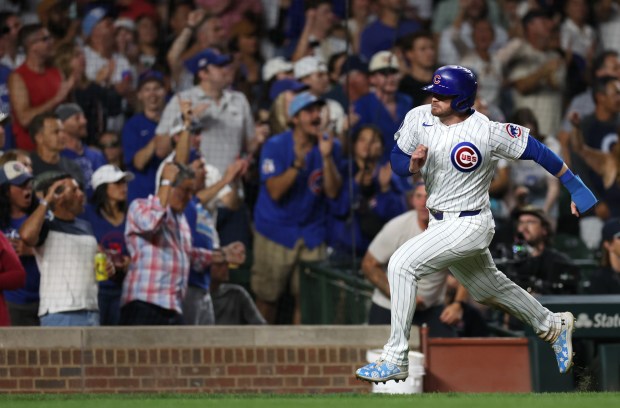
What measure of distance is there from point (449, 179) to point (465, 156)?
15 centimetres

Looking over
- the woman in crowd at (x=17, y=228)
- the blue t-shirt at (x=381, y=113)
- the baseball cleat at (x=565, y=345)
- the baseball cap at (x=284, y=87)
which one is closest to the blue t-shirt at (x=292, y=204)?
the baseball cap at (x=284, y=87)

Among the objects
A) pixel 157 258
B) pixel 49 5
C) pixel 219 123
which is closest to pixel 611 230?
pixel 219 123

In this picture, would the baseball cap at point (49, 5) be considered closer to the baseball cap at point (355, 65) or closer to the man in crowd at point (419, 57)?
the baseball cap at point (355, 65)

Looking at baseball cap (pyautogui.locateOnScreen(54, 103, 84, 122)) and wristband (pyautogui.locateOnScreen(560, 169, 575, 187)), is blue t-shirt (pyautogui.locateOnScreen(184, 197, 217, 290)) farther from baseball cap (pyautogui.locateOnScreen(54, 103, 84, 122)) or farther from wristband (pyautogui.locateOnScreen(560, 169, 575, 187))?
wristband (pyautogui.locateOnScreen(560, 169, 575, 187))

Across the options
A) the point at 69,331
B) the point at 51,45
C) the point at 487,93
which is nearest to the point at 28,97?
the point at 51,45

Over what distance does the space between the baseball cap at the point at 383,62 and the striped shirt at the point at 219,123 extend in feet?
3.88

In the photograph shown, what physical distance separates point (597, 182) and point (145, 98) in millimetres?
4033

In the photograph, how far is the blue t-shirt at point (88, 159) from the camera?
368 inches

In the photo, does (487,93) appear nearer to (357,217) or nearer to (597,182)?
(597,182)

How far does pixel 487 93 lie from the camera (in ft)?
36.3

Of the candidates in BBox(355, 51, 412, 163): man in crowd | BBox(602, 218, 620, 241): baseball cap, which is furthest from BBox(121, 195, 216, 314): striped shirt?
BBox(602, 218, 620, 241): baseball cap

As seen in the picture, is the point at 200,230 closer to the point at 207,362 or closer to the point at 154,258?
the point at 154,258

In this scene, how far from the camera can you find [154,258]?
890 centimetres

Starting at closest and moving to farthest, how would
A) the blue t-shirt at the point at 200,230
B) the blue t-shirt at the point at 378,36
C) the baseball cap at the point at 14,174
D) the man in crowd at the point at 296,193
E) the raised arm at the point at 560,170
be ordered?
the raised arm at the point at 560,170
the baseball cap at the point at 14,174
the blue t-shirt at the point at 200,230
the man in crowd at the point at 296,193
the blue t-shirt at the point at 378,36
